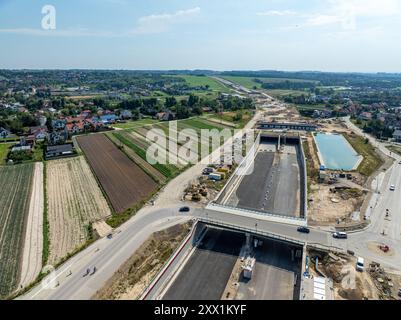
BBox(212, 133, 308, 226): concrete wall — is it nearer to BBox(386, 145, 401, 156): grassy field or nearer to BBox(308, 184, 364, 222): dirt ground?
BBox(308, 184, 364, 222): dirt ground

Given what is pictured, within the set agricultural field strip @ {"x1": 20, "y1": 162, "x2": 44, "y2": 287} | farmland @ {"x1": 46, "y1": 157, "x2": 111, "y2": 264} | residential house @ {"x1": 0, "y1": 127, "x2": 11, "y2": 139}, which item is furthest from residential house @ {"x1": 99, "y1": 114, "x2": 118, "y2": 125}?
agricultural field strip @ {"x1": 20, "y1": 162, "x2": 44, "y2": 287}

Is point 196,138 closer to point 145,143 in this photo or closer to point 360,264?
point 145,143

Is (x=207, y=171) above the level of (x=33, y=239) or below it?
above

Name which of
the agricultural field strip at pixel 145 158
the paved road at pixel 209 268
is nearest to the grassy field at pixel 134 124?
the agricultural field strip at pixel 145 158

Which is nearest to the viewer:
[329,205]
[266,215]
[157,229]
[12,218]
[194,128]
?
[157,229]

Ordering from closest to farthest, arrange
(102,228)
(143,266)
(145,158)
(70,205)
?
(143,266), (102,228), (70,205), (145,158)

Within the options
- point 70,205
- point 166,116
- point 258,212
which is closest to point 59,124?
point 166,116

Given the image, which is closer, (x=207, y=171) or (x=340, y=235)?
(x=340, y=235)
